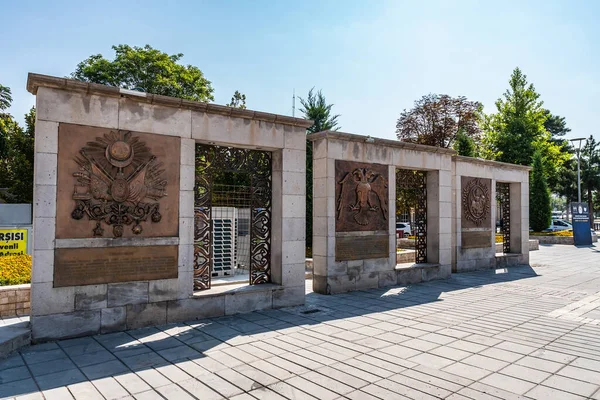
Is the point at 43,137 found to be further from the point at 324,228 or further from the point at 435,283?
the point at 435,283

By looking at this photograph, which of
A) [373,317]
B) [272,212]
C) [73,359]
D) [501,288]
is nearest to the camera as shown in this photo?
[73,359]

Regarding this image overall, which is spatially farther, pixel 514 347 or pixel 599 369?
pixel 514 347

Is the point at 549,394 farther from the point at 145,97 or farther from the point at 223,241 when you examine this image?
the point at 223,241

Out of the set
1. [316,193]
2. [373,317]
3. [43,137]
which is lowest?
[373,317]

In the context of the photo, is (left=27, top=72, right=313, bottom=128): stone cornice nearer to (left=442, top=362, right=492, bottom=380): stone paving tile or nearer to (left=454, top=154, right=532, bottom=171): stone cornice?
(left=442, top=362, right=492, bottom=380): stone paving tile

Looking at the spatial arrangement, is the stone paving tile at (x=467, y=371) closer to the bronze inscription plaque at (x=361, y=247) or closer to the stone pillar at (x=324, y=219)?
the stone pillar at (x=324, y=219)

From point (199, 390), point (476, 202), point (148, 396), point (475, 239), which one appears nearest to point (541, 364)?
point (199, 390)

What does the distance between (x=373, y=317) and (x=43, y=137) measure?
6587 millimetres

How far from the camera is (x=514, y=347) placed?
615 cm

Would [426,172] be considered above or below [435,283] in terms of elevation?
above

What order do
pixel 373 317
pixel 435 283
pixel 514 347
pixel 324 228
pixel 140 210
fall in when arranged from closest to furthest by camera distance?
1. pixel 514 347
2. pixel 140 210
3. pixel 373 317
4. pixel 324 228
5. pixel 435 283

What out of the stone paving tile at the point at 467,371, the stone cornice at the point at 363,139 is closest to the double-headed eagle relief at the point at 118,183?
the stone cornice at the point at 363,139

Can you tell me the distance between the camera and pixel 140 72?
27.4m

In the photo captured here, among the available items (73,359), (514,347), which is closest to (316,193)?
(514,347)
